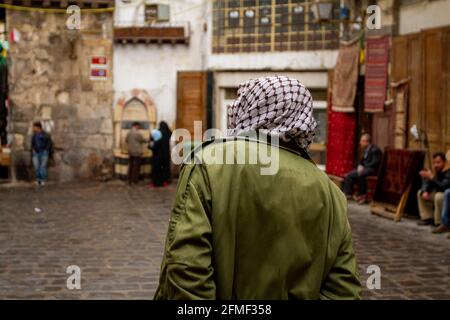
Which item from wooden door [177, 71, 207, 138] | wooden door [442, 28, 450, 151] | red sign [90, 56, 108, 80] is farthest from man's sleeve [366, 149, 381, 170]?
red sign [90, 56, 108, 80]

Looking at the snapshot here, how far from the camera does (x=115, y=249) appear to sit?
9.15 meters

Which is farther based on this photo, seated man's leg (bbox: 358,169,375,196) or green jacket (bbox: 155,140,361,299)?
seated man's leg (bbox: 358,169,375,196)

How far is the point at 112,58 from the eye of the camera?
19578 millimetres

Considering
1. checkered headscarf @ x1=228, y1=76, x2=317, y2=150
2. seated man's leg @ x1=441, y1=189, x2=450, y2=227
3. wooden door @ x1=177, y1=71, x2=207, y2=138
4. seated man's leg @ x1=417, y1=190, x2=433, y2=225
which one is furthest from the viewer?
wooden door @ x1=177, y1=71, x2=207, y2=138

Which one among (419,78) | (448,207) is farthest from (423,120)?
(448,207)

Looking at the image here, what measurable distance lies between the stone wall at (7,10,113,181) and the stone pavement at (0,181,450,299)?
4588 millimetres

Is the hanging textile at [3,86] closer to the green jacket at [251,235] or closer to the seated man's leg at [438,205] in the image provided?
the seated man's leg at [438,205]

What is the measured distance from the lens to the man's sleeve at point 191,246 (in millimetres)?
2320

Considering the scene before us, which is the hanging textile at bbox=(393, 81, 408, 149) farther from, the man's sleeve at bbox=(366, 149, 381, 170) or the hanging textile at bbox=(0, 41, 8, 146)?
the hanging textile at bbox=(0, 41, 8, 146)

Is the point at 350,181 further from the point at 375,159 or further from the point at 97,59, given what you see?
the point at 97,59

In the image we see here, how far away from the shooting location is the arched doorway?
64.0 feet

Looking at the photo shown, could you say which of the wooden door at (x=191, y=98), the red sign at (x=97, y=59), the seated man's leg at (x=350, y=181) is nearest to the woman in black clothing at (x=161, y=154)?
the wooden door at (x=191, y=98)

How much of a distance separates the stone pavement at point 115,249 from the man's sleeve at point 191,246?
4.37 metres

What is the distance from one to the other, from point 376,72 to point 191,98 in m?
6.42
